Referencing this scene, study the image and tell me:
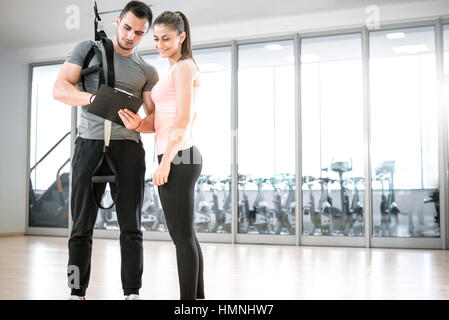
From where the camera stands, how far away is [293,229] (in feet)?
18.0

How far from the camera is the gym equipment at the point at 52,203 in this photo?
6.57 meters

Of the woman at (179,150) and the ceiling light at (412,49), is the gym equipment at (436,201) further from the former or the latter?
the woman at (179,150)

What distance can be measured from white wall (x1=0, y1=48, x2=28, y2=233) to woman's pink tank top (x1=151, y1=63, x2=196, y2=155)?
17.8 feet

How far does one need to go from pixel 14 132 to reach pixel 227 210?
326 cm

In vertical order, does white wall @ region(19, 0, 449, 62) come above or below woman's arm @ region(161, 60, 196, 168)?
above

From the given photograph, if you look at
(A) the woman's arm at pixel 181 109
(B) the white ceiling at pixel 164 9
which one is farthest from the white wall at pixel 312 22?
(A) the woman's arm at pixel 181 109

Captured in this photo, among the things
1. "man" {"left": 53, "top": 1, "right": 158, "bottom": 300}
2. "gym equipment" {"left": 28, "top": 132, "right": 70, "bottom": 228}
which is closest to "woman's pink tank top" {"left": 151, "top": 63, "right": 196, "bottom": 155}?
"man" {"left": 53, "top": 1, "right": 158, "bottom": 300}

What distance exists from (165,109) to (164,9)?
12.6 feet

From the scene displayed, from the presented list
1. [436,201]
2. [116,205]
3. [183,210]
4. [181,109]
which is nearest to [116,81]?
[181,109]

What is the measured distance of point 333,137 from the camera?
5.41 m

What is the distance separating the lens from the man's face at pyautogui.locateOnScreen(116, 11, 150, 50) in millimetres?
1827

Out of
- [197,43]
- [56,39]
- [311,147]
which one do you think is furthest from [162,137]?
[56,39]

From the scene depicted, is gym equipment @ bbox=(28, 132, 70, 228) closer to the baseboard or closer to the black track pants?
the baseboard
